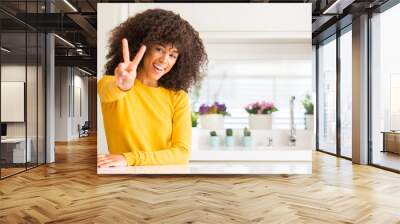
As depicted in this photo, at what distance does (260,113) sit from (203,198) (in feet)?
8.98

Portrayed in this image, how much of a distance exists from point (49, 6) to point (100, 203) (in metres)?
4.34

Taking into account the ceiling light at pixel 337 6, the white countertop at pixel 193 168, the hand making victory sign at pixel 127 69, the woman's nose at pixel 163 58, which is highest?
the ceiling light at pixel 337 6

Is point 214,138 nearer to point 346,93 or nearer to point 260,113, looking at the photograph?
point 260,113

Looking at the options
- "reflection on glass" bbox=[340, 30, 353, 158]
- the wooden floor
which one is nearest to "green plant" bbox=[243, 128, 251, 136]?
the wooden floor

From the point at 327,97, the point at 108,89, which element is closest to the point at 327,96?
the point at 327,97

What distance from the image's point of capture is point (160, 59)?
4.52 ft

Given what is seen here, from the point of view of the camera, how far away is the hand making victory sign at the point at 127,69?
48.1 inches

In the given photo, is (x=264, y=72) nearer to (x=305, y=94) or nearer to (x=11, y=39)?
(x=305, y=94)

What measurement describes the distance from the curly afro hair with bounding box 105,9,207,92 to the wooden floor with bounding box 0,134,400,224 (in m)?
2.58

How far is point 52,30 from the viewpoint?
739 centimetres

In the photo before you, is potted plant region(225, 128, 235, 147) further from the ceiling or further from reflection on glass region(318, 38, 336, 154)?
reflection on glass region(318, 38, 336, 154)

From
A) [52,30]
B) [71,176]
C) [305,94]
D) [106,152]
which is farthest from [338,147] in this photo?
[106,152]

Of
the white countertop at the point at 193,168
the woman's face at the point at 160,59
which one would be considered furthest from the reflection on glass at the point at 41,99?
the woman's face at the point at 160,59

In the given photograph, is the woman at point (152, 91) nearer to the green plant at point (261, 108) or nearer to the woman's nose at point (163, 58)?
the woman's nose at point (163, 58)
